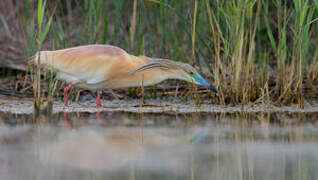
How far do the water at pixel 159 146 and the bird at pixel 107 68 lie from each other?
1.84 ft

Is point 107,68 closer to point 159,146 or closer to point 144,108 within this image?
point 144,108

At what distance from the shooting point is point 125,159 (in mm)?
3021

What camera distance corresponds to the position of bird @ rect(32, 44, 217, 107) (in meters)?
5.09

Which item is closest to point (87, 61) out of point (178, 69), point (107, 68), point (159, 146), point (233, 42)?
point (107, 68)

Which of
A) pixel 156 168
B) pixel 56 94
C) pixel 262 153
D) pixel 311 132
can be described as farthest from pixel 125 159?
pixel 56 94

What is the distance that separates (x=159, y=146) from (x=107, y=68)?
187cm

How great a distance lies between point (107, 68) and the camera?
5.11 meters

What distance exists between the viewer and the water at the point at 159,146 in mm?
2746

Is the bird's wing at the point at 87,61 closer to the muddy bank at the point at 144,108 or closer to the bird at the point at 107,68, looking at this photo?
the bird at the point at 107,68

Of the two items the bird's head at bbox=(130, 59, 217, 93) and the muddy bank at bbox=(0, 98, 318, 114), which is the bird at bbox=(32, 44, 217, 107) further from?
the muddy bank at bbox=(0, 98, 318, 114)

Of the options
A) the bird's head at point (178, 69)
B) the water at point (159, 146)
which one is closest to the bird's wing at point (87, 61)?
the bird's head at point (178, 69)

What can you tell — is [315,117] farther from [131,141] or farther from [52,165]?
[52,165]

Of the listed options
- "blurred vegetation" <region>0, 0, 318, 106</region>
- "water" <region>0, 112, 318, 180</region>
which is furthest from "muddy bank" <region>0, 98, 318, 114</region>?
"water" <region>0, 112, 318, 180</region>

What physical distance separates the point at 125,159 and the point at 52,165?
38cm
